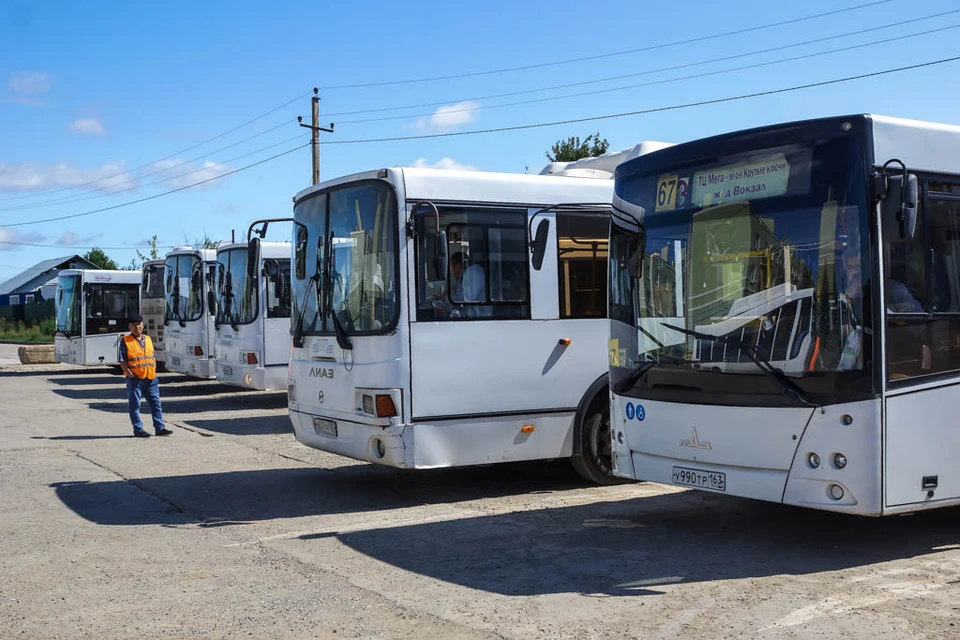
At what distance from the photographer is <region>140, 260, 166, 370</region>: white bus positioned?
25.7m

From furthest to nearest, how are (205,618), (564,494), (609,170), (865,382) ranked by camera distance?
(609,170) → (564,494) → (865,382) → (205,618)

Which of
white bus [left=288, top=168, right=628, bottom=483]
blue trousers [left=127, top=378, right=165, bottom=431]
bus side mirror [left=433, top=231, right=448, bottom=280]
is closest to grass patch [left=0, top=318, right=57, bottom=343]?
blue trousers [left=127, top=378, right=165, bottom=431]

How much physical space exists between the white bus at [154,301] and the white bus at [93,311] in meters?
1.90

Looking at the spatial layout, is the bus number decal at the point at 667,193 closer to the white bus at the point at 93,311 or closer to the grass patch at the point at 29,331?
the white bus at the point at 93,311

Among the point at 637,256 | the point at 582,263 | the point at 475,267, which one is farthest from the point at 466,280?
the point at 637,256

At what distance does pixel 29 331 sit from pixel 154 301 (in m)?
41.1

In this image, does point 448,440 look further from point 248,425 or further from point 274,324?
point 274,324

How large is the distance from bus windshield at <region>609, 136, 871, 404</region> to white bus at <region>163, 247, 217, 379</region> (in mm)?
15223

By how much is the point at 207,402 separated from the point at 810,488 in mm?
15840

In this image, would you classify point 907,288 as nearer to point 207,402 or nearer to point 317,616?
point 317,616

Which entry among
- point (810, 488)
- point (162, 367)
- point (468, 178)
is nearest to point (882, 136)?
point (810, 488)

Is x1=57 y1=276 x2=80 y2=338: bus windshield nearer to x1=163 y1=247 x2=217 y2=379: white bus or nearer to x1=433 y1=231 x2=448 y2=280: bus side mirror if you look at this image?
x1=163 y1=247 x2=217 y2=379: white bus

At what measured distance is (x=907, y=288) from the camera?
689 centimetres

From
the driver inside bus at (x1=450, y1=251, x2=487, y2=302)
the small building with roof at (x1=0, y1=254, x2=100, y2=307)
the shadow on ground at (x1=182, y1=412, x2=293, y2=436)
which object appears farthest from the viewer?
the small building with roof at (x1=0, y1=254, x2=100, y2=307)
